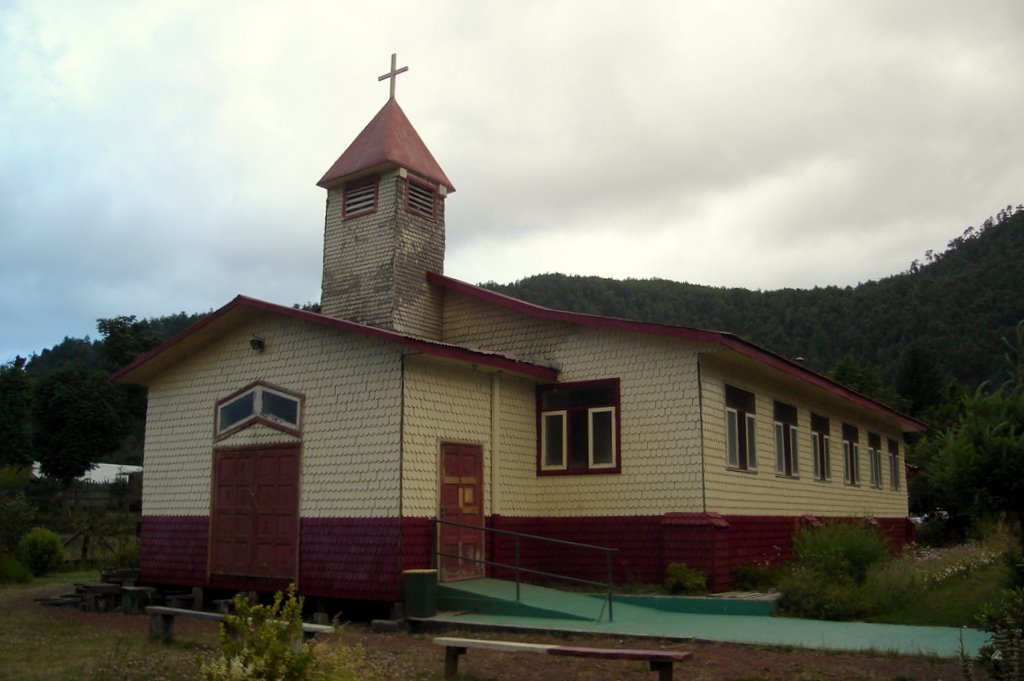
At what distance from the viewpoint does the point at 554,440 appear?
1744 centimetres

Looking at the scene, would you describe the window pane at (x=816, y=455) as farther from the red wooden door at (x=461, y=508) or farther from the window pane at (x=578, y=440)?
the red wooden door at (x=461, y=508)

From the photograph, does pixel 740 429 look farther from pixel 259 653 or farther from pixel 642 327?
pixel 259 653

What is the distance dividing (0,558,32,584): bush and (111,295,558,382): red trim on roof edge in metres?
6.41

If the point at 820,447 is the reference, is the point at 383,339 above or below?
above

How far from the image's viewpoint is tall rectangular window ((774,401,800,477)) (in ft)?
64.7

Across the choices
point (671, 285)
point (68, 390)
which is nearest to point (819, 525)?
point (68, 390)

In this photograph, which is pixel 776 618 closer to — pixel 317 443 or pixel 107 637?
pixel 317 443

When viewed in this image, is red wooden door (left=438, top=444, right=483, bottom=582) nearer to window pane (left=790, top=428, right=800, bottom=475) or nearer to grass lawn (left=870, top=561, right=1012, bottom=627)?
grass lawn (left=870, top=561, right=1012, bottom=627)

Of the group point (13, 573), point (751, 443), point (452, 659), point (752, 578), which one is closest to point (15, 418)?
point (13, 573)

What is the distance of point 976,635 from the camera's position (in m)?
11.4

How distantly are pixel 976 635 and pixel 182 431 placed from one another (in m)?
13.0

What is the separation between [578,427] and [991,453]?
24.6ft

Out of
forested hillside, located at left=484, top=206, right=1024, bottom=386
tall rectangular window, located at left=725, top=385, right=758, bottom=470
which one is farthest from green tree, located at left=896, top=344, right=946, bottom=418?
tall rectangular window, located at left=725, top=385, right=758, bottom=470

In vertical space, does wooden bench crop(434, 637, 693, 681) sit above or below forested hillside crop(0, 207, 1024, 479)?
below
